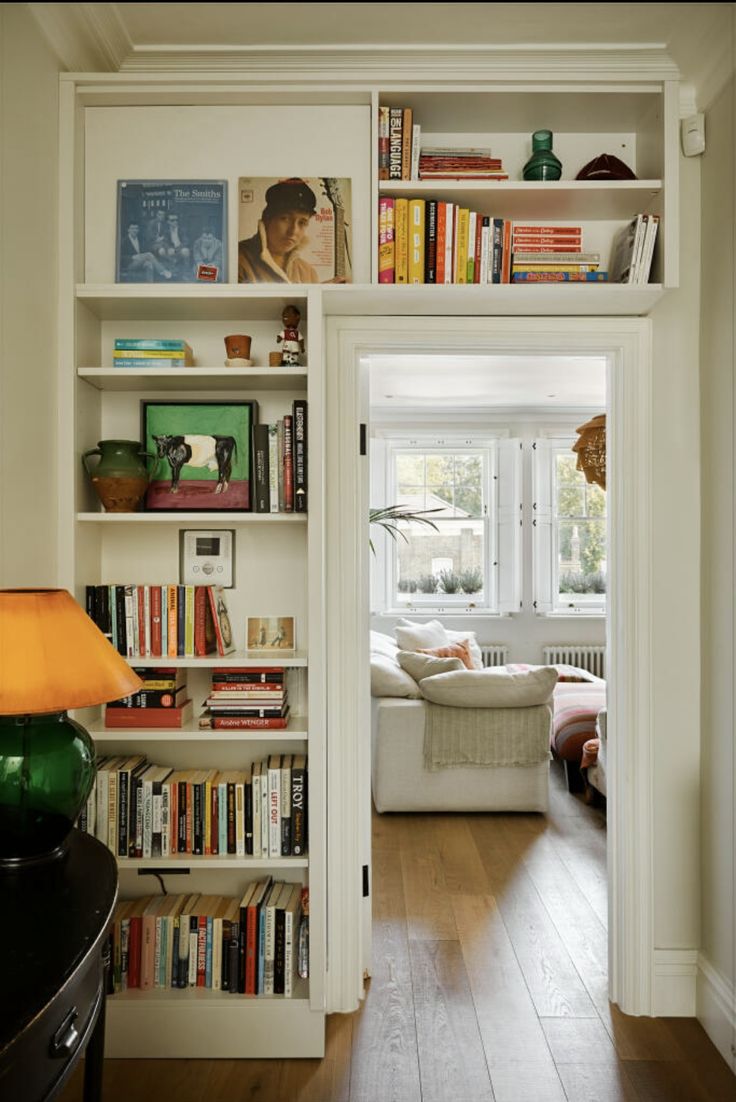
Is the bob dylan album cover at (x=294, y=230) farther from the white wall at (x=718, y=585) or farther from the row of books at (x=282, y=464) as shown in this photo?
the white wall at (x=718, y=585)

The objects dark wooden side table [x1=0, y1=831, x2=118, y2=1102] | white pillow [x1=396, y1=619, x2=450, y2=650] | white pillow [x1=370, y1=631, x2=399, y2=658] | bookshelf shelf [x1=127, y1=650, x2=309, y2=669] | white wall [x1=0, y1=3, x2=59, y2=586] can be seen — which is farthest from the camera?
white pillow [x1=396, y1=619, x2=450, y2=650]

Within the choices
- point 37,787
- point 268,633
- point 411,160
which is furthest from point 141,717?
point 411,160

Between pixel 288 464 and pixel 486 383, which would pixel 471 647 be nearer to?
pixel 486 383

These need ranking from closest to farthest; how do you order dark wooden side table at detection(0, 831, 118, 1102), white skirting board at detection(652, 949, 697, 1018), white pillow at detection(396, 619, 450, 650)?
1. dark wooden side table at detection(0, 831, 118, 1102)
2. white skirting board at detection(652, 949, 697, 1018)
3. white pillow at detection(396, 619, 450, 650)

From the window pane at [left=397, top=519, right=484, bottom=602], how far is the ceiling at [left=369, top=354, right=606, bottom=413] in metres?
1.09

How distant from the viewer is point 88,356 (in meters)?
2.20

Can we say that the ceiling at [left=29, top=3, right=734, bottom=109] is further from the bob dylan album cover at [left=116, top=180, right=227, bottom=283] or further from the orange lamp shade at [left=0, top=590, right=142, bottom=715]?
the orange lamp shade at [left=0, top=590, right=142, bottom=715]

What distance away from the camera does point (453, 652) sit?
5297 millimetres

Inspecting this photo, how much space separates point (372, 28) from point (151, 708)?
1967mm

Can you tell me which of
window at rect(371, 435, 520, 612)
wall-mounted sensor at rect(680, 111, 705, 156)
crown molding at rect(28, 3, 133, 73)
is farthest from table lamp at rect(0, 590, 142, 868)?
window at rect(371, 435, 520, 612)

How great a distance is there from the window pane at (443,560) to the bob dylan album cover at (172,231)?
15.6 feet

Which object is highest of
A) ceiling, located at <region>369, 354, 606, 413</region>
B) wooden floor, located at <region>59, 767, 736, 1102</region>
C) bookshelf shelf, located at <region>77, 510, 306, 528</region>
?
ceiling, located at <region>369, 354, 606, 413</region>

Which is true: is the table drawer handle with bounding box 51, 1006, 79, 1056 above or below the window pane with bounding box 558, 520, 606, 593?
below

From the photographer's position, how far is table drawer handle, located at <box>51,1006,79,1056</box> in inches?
40.2
